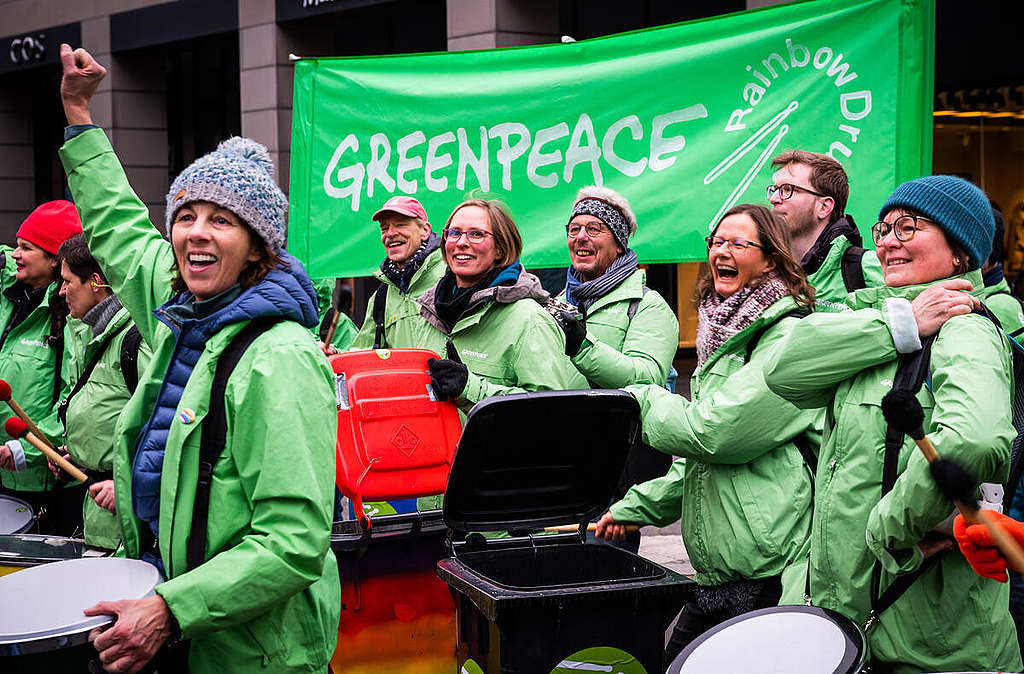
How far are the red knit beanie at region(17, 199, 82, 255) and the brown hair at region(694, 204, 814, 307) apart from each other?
3.84m

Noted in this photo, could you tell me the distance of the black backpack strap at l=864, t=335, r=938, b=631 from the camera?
3090 mm

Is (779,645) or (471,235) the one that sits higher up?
(471,235)

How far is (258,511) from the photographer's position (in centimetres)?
275

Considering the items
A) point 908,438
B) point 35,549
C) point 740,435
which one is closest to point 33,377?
point 35,549

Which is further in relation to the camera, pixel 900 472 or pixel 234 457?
pixel 900 472

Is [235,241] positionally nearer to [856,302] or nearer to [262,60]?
[856,302]

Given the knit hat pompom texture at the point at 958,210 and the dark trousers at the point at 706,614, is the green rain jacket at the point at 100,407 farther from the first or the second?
the knit hat pompom texture at the point at 958,210

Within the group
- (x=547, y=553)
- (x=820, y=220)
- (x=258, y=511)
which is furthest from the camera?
(x=820, y=220)

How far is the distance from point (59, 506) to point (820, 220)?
430 centimetres

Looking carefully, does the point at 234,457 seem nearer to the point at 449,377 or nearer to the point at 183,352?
the point at 183,352

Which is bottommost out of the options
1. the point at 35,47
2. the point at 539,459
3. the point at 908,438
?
the point at 539,459

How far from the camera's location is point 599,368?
197 inches

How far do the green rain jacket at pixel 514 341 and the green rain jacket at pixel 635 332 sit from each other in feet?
0.91

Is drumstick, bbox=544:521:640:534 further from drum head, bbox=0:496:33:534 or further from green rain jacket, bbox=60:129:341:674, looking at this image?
drum head, bbox=0:496:33:534
